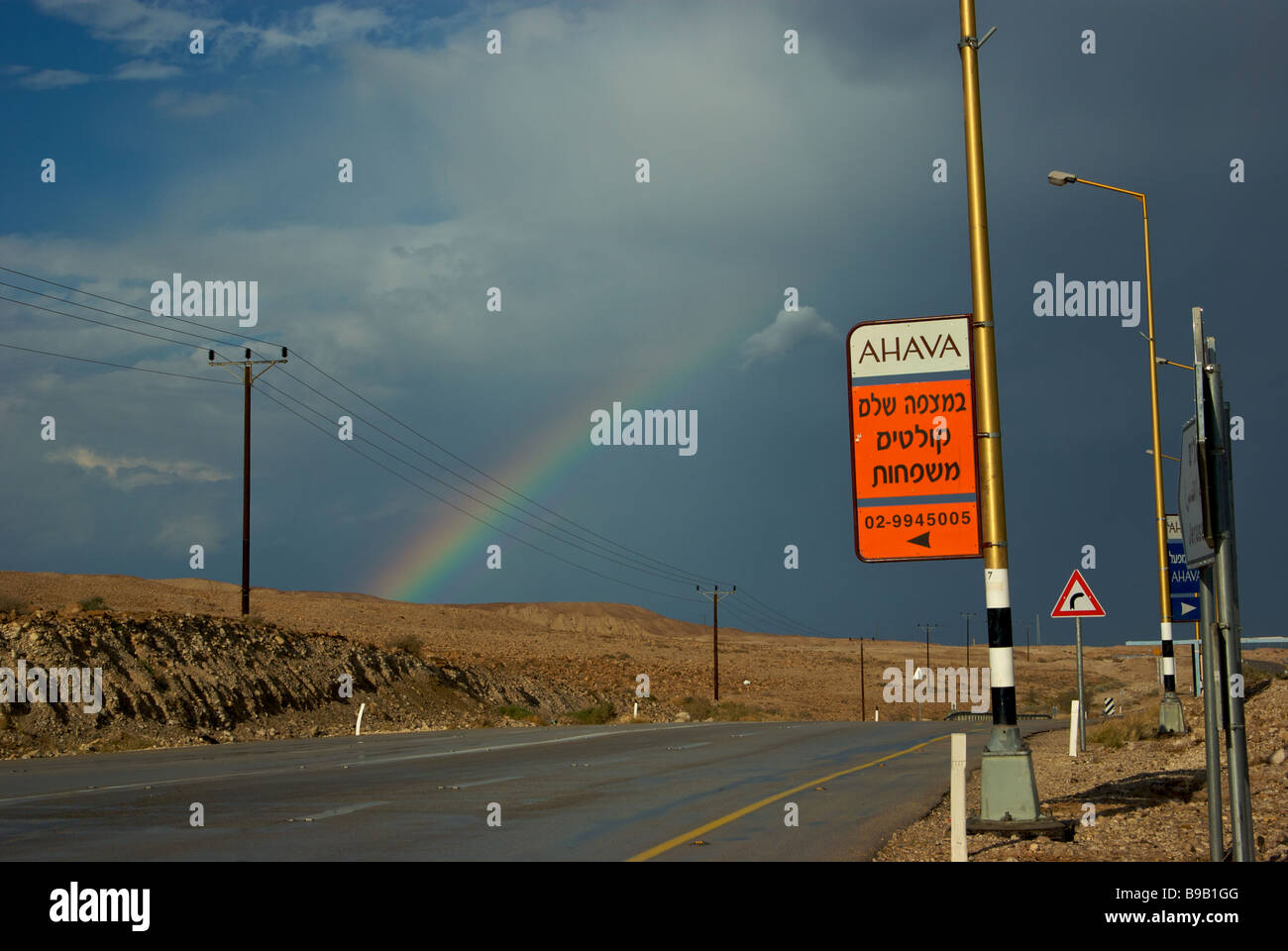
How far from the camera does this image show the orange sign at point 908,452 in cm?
1094

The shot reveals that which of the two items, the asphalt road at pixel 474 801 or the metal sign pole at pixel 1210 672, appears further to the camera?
the asphalt road at pixel 474 801

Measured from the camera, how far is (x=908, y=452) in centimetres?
1101

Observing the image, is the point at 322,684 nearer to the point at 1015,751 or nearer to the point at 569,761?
the point at 569,761

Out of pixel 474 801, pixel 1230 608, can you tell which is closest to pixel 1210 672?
pixel 1230 608

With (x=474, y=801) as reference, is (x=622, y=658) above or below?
below

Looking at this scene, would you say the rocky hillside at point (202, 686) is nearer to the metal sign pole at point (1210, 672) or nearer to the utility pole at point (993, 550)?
the utility pole at point (993, 550)

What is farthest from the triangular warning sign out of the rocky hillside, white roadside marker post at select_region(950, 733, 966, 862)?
the rocky hillside

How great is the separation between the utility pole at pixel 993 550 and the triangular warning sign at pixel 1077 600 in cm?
872

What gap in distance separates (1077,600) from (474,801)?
1040cm

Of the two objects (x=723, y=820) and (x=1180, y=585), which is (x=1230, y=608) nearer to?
(x=723, y=820)

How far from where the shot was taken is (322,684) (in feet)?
150

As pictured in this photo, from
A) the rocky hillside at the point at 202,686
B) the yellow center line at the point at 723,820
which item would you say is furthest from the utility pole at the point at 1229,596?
the rocky hillside at the point at 202,686
